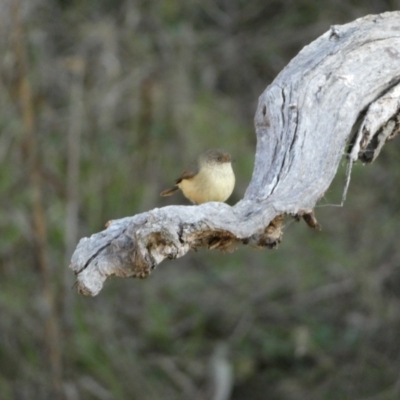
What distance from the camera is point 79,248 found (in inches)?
123

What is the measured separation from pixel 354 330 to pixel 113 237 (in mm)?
6753

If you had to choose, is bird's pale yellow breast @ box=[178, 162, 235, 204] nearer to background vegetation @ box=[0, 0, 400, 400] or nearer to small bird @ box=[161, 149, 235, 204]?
small bird @ box=[161, 149, 235, 204]

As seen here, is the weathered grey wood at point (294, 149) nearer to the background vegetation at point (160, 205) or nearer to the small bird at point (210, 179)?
the small bird at point (210, 179)

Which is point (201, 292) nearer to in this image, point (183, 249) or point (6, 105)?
point (6, 105)

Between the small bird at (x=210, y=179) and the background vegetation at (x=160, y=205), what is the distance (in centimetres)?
299

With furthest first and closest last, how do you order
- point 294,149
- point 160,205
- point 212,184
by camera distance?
point 160,205 < point 212,184 < point 294,149

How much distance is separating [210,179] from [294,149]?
1.36 meters

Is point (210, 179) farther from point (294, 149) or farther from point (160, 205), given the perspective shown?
point (160, 205)

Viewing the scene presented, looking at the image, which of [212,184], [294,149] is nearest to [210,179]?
[212,184]

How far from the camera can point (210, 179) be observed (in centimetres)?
496

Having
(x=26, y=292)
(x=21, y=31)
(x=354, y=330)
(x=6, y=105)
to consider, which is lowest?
(x=354, y=330)

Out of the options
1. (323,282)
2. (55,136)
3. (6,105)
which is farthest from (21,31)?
(323,282)

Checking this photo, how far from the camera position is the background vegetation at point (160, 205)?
832 centimetres

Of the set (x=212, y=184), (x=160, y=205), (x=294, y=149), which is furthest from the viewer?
(x=160, y=205)
